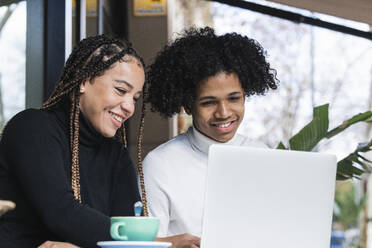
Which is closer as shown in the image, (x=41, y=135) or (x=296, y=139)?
(x=41, y=135)

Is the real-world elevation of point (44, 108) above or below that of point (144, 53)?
below

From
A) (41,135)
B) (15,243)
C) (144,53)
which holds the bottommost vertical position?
(15,243)

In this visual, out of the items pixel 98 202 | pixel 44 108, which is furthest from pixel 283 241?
pixel 44 108

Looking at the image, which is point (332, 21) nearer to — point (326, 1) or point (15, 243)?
point (326, 1)

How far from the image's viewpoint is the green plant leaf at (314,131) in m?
3.47

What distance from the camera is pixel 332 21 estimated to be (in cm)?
440

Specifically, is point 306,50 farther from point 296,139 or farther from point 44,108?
point 44,108

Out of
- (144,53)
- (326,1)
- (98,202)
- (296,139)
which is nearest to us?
(98,202)

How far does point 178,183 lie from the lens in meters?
2.52

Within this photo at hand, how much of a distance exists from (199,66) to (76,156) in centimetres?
90

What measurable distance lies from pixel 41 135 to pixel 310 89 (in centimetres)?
788

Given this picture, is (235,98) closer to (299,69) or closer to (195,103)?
(195,103)

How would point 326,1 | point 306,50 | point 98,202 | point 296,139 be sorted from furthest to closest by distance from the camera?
point 306,50, point 326,1, point 296,139, point 98,202

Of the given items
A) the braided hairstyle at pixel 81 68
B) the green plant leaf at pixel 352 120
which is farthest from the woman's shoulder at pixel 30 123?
the green plant leaf at pixel 352 120
